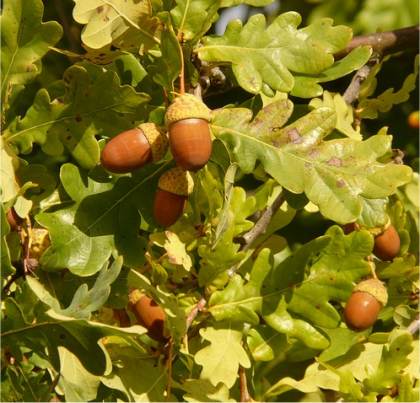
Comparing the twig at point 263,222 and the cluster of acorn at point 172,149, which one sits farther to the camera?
the twig at point 263,222

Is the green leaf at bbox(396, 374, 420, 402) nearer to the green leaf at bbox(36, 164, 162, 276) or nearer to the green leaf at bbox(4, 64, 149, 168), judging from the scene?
the green leaf at bbox(36, 164, 162, 276)

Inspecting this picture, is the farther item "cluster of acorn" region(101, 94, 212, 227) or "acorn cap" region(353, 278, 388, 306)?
"acorn cap" region(353, 278, 388, 306)

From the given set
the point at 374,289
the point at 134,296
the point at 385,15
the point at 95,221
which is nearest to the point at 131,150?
the point at 95,221

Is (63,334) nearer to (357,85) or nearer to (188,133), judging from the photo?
(188,133)

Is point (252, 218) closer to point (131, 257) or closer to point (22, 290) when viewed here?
point (131, 257)

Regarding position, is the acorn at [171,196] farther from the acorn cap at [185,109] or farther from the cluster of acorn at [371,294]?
the cluster of acorn at [371,294]

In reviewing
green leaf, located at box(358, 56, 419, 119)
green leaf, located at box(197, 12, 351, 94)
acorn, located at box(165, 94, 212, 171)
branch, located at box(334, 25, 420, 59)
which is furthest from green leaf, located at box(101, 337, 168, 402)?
branch, located at box(334, 25, 420, 59)

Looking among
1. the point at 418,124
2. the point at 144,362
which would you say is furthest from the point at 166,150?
the point at 418,124

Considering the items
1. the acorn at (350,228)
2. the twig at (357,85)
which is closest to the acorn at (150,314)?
the acorn at (350,228)
